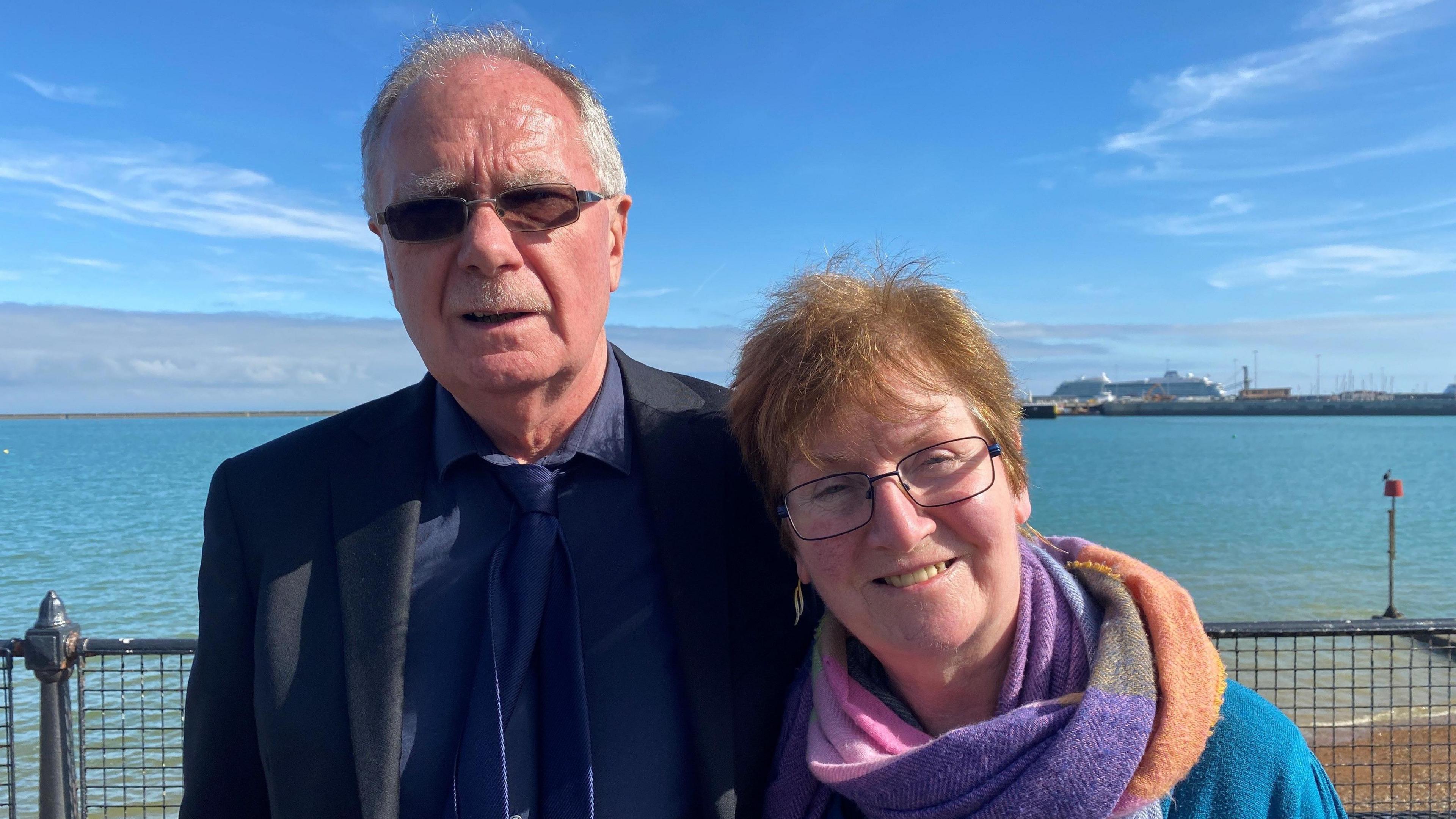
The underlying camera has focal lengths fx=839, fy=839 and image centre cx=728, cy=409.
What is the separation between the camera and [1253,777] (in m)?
1.53

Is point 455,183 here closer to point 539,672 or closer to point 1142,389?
point 539,672

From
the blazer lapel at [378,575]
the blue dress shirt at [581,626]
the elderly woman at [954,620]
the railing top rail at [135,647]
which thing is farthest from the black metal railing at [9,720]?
the elderly woman at [954,620]

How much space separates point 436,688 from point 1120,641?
145 cm

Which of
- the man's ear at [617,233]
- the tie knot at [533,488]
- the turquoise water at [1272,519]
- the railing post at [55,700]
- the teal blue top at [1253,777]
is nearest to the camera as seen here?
the teal blue top at [1253,777]

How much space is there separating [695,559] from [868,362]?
653mm

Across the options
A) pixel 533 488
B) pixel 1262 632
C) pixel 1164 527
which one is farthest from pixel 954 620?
pixel 1164 527

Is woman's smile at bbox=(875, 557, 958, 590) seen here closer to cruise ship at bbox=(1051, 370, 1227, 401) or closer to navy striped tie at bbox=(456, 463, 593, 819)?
navy striped tie at bbox=(456, 463, 593, 819)

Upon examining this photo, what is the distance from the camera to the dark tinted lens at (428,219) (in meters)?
1.89

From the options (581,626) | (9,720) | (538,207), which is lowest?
(9,720)

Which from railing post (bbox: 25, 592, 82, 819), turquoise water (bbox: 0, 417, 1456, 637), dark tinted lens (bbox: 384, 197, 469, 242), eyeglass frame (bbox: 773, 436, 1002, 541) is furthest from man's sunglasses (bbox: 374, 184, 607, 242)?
turquoise water (bbox: 0, 417, 1456, 637)

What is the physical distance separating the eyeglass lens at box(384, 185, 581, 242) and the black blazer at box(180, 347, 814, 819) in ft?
1.65

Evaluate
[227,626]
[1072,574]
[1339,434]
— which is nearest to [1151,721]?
[1072,574]

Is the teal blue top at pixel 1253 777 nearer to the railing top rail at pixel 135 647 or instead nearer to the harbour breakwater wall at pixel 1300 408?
the railing top rail at pixel 135 647

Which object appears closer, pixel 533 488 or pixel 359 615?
pixel 359 615
